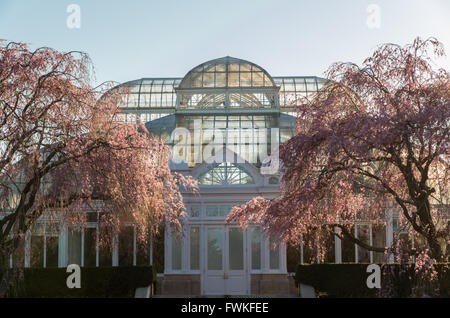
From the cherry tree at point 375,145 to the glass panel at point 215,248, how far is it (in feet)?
21.5

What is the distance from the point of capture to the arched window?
741 inches

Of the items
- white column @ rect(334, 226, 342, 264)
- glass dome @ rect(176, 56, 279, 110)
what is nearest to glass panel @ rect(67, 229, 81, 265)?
glass dome @ rect(176, 56, 279, 110)

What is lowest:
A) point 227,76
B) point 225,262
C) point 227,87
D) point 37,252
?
point 225,262

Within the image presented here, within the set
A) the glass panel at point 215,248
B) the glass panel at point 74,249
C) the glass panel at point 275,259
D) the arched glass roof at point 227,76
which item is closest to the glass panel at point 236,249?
the glass panel at point 215,248

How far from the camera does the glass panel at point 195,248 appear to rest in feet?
60.5

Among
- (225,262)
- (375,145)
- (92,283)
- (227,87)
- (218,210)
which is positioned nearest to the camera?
(375,145)

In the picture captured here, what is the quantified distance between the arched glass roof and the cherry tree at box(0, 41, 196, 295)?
1161cm

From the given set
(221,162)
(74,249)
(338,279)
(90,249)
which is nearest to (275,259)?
(338,279)

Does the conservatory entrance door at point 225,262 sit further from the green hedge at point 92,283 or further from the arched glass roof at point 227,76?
the arched glass roof at point 227,76

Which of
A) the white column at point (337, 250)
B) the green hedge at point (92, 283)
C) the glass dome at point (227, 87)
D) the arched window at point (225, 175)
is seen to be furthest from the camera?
the glass dome at point (227, 87)

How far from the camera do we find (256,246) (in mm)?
18531

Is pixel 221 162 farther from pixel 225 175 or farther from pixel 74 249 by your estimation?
pixel 74 249

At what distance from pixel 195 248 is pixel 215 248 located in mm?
632

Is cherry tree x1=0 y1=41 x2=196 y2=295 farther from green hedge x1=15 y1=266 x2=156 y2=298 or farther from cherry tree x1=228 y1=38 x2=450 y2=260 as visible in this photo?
green hedge x1=15 y1=266 x2=156 y2=298
